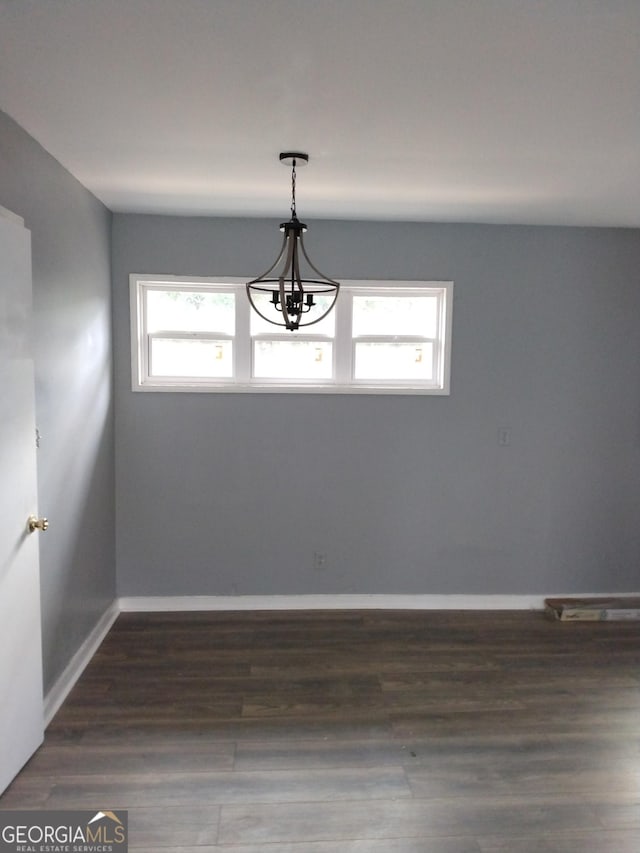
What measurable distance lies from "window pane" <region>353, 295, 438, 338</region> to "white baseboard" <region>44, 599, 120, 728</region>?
2423 millimetres

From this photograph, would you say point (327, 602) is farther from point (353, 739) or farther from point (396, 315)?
point (396, 315)

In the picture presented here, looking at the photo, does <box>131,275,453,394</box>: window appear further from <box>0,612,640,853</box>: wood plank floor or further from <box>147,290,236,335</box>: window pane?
<box>0,612,640,853</box>: wood plank floor

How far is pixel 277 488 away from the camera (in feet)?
12.8

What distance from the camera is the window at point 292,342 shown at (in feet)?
12.6

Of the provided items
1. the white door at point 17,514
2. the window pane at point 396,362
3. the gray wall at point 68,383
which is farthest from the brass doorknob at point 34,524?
the window pane at point 396,362

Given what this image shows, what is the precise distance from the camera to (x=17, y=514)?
87.1 inches

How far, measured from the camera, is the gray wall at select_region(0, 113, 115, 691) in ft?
8.29

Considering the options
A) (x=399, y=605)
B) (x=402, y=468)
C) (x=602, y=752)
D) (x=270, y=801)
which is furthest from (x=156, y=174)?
(x=602, y=752)

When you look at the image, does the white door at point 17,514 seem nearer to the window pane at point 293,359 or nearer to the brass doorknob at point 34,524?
the brass doorknob at point 34,524

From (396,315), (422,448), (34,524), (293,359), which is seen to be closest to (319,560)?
(422,448)

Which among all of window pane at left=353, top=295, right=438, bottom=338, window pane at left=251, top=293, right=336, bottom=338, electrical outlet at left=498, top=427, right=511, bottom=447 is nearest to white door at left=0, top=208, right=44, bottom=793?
window pane at left=251, top=293, right=336, bottom=338

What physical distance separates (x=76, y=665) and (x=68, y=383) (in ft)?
4.83

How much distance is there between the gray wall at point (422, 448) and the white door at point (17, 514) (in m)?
1.50

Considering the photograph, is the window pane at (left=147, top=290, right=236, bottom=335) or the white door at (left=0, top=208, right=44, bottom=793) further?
the window pane at (left=147, top=290, right=236, bottom=335)
